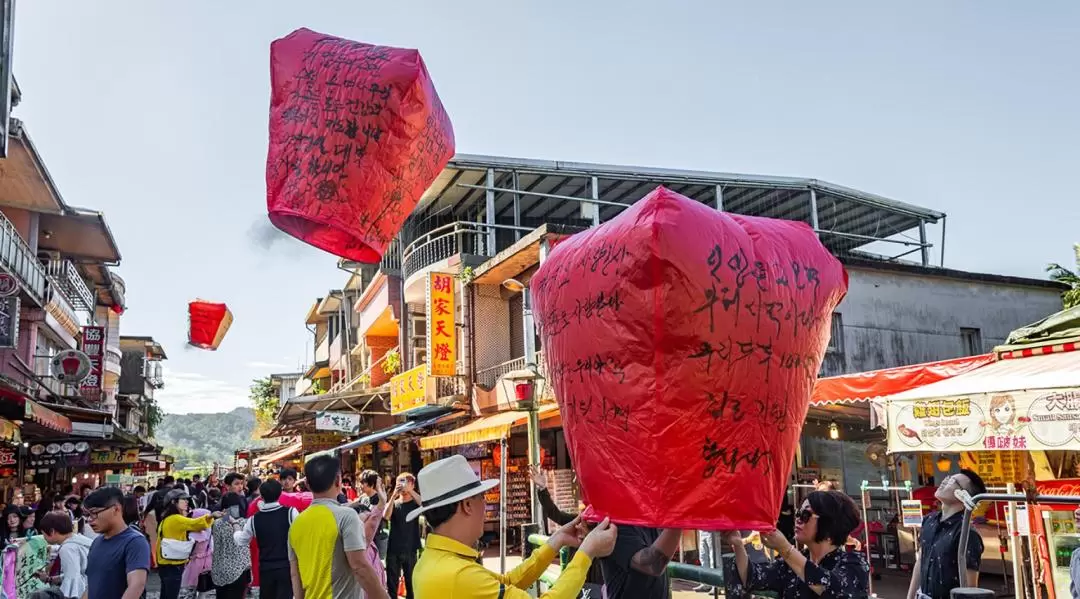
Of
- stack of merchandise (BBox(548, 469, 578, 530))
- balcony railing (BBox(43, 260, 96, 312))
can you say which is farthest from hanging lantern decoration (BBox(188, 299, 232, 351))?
stack of merchandise (BBox(548, 469, 578, 530))

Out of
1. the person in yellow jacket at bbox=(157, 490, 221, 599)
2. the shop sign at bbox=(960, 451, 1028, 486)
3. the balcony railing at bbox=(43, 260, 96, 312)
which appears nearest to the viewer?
the person in yellow jacket at bbox=(157, 490, 221, 599)

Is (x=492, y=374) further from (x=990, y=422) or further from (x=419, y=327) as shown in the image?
(x=990, y=422)

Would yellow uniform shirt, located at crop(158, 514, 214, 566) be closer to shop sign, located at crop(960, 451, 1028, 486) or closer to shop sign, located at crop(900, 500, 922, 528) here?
shop sign, located at crop(900, 500, 922, 528)

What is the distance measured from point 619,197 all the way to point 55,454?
15839mm

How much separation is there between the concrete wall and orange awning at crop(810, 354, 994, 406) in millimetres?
6680

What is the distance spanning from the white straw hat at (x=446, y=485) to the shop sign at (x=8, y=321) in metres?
14.4

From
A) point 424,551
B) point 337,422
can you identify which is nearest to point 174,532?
point 424,551

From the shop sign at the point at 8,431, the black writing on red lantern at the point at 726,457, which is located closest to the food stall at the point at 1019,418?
the black writing on red lantern at the point at 726,457

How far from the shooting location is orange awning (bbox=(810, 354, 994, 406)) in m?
9.05

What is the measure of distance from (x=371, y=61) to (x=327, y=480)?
2.34 m

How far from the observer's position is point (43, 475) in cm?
2912

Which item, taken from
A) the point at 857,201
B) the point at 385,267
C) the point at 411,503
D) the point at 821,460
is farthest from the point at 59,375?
the point at 857,201

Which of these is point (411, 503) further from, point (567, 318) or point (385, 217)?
point (567, 318)

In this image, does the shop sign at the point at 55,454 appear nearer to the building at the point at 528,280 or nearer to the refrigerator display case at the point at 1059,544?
the building at the point at 528,280
